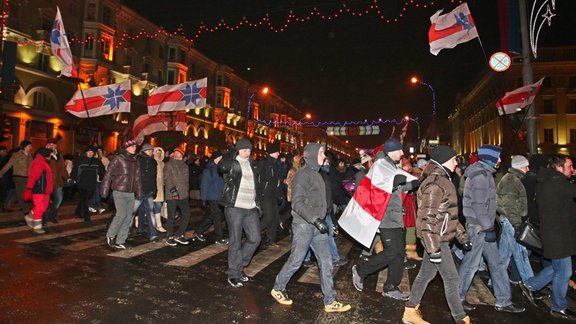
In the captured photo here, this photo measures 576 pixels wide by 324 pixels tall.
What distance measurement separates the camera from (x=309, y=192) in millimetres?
5211

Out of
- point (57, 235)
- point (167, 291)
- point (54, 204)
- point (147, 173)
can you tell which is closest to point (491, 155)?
point (167, 291)

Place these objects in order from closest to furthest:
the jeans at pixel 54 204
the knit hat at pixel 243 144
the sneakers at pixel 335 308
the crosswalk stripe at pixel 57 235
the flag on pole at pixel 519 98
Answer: the sneakers at pixel 335 308
the knit hat at pixel 243 144
the crosswalk stripe at pixel 57 235
the flag on pole at pixel 519 98
the jeans at pixel 54 204

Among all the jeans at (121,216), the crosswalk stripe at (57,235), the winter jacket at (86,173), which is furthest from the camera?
the winter jacket at (86,173)

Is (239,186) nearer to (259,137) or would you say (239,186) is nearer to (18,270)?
(18,270)

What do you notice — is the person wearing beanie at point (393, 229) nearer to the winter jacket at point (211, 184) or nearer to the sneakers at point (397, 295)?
the sneakers at point (397, 295)

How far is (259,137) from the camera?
79.2 metres

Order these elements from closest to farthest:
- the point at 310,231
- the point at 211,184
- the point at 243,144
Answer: the point at 310,231
the point at 243,144
the point at 211,184

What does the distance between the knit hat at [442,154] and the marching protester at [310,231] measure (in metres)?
1.36

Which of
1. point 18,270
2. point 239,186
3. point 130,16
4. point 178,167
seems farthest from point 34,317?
point 130,16

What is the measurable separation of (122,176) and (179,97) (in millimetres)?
9183

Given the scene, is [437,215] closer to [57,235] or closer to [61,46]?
[57,235]

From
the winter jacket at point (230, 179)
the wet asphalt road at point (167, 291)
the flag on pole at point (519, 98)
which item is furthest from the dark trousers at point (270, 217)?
the flag on pole at point (519, 98)

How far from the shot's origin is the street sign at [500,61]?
1109 cm

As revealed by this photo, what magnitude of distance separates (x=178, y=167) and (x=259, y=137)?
70.3 meters
